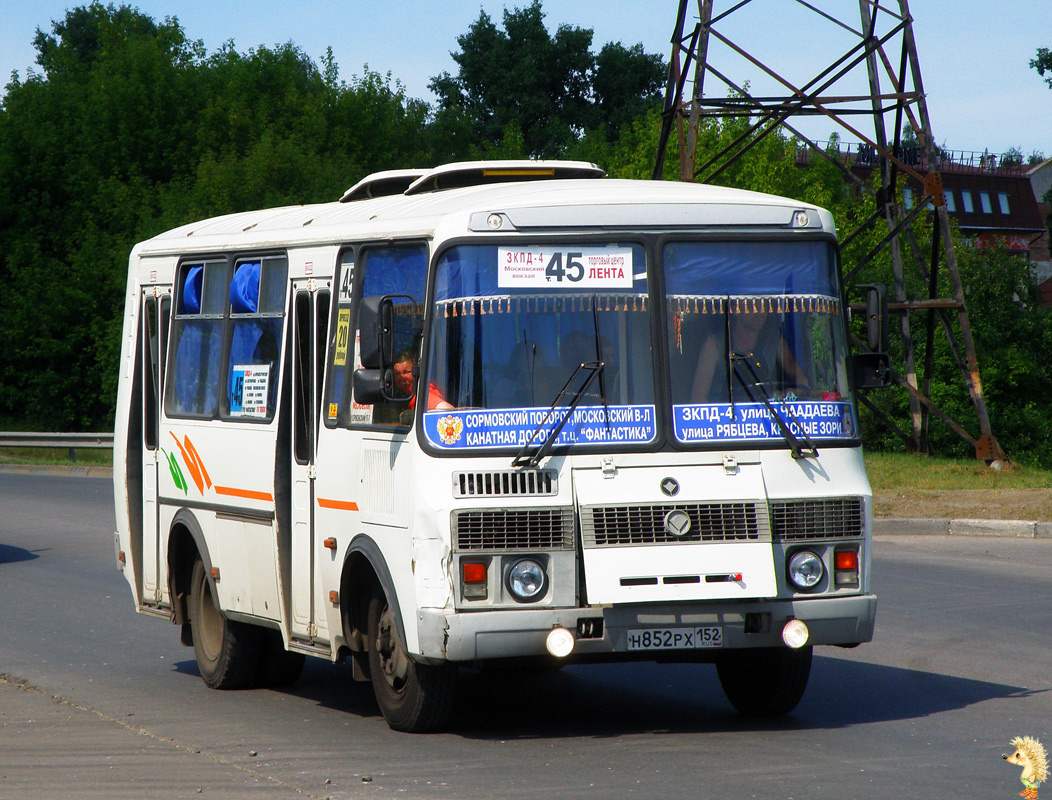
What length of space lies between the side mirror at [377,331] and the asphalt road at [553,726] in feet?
5.80

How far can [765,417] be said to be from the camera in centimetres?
772

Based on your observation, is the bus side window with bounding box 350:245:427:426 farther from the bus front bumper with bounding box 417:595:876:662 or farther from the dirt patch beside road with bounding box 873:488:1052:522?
the dirt patch beside road with bounding box 873:488:1052:522

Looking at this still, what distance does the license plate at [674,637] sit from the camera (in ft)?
24.0

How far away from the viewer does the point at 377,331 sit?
296 inches

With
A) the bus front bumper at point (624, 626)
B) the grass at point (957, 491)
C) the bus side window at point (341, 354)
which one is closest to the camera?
the bus front bumper at point (624, 626)

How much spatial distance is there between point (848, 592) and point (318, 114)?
4543 centimetres

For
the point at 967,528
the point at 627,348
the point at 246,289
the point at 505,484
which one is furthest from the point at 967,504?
the point at 505,484

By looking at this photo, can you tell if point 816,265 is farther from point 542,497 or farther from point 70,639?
point 70,639

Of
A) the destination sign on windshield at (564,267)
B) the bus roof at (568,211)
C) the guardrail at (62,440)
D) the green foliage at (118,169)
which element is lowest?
the guardrail at (62,440)

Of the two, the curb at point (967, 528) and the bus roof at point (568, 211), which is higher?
the bus roof at point (568, 211)

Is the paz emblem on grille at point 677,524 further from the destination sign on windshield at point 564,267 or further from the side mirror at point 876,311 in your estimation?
the side mirror at point 876,311

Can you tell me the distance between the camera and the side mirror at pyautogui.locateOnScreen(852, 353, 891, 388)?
26.5ft

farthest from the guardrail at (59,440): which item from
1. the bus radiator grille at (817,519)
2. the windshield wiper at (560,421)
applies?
the bus radiator grille at (817,519)

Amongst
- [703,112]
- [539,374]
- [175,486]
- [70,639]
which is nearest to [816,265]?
[539,374]
